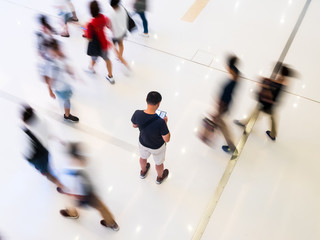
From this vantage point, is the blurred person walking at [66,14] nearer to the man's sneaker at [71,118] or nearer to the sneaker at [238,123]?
the man's sneaker at [71,118]

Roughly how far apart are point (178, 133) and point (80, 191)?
1.68 metres

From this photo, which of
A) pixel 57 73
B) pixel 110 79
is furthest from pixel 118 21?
pixel 57 73

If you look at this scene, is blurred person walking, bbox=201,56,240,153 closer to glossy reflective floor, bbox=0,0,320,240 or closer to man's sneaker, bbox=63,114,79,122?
glossy reflective floor, bbox=0,0,320,240

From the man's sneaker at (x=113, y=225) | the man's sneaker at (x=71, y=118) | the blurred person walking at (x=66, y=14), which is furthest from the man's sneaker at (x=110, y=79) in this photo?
the man's sneaker at (x=113, y=225)

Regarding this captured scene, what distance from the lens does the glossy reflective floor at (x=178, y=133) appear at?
292cm

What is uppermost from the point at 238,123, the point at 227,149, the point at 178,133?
the point at 238,123

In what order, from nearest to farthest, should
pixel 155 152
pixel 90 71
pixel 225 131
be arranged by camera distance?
pixel 155 152 → pixel 225 131 → pixel 90 71

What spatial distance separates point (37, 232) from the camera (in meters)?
2.81

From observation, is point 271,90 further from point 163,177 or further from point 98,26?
point 98,26

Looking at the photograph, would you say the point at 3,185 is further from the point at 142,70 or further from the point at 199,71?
the point at 199,71

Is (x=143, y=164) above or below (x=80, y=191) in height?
below

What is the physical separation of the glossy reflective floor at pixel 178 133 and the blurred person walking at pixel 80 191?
115mm

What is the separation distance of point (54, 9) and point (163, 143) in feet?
14.0

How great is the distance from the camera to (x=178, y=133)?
3.69 metres
